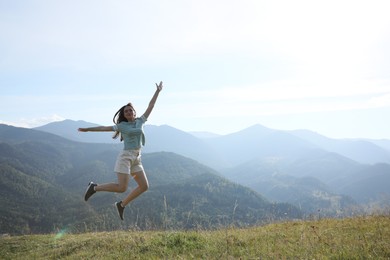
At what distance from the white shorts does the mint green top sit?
0.14 m

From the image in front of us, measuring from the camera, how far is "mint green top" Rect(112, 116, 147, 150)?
329 inches

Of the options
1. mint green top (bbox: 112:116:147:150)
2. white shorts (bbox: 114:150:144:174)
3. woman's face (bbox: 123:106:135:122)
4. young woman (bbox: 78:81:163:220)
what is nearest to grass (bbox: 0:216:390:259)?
young woman (bbox: 78:81:163:220)

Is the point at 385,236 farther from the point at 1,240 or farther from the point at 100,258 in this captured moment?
the point at 1,240

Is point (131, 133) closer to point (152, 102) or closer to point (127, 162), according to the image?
point (127, 162)

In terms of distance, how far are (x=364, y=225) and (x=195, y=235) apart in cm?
395

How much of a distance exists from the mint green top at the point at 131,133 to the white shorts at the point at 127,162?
0.47ft

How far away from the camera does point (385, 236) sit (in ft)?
20.8

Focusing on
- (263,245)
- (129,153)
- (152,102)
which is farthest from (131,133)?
(263,245)

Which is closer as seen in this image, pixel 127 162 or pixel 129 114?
pixel 127 162

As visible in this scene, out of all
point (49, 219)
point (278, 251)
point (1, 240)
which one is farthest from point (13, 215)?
point (278, 251)

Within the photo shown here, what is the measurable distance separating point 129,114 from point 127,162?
1.26 m

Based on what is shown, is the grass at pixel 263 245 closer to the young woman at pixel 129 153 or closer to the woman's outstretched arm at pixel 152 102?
the young woman at pixel 129 153

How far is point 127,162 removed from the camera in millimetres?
8188

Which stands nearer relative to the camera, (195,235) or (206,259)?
(206,259)
